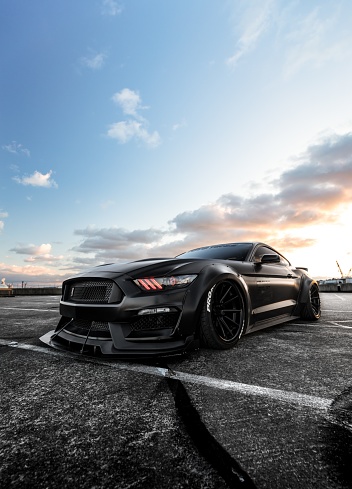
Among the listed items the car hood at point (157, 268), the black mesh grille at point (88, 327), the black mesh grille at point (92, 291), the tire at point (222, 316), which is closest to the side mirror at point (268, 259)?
the tire at point (222, 316)

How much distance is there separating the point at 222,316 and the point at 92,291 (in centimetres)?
132

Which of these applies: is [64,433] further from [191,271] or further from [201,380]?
[191,271]

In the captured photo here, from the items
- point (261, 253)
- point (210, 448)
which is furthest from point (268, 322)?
point (210, 448)

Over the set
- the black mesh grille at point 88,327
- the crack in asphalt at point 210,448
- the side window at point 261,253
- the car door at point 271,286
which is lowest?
the crack in asphalt at point 210,448

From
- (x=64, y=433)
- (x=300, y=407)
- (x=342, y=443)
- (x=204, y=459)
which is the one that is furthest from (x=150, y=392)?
(x=342, y=443)

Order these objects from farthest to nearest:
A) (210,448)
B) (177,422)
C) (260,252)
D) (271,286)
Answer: (260,252) < (271,286) < (177,422) < (210,448)

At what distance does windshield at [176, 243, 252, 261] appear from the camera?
3.90 metres

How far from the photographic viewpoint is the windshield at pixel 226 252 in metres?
3.90

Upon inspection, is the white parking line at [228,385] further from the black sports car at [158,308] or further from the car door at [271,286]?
the car door at [271,286]

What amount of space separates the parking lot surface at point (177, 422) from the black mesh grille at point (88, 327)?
0.22 metres

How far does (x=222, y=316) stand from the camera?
3023 mm

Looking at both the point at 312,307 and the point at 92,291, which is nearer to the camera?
the point at 92,291

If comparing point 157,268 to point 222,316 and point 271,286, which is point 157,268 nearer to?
point 222,316

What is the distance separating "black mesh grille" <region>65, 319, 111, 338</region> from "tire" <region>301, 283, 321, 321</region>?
12.1 ft
